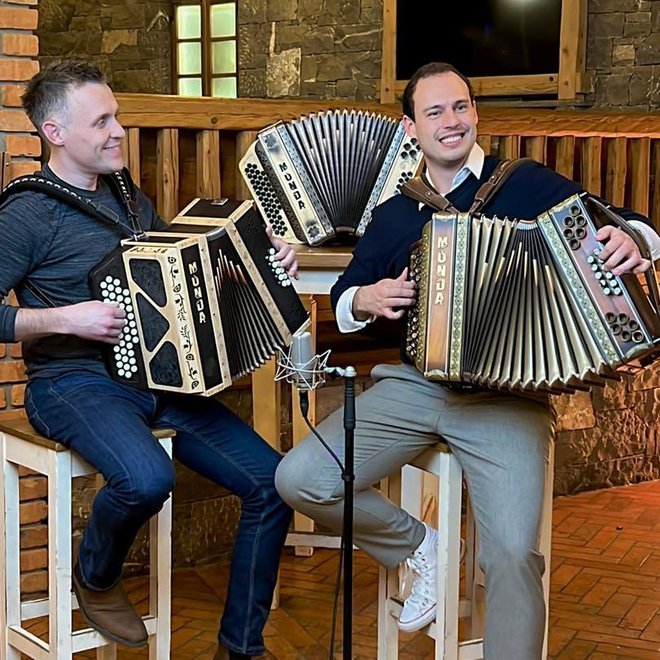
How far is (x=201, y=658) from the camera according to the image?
8.86 ft

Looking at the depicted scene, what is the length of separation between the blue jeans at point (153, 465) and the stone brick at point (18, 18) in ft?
3.26

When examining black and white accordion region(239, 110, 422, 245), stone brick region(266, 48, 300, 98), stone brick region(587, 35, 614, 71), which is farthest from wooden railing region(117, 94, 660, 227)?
stone brick region(266, 48, 300, 98)

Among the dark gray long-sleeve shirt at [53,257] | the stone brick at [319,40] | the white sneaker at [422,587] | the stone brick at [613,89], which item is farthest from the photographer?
the stone brick at [319,40]

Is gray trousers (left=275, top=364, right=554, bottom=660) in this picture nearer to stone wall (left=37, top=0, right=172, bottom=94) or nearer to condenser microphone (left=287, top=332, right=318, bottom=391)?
condenser microphone (left=287, top=332, right=318, bottom=391)

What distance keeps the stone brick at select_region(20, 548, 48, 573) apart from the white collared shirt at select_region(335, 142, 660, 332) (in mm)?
1110

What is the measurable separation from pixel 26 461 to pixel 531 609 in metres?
1.02

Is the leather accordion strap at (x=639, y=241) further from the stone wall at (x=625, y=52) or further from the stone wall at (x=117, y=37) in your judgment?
the stone wall at (x=117, y=37)

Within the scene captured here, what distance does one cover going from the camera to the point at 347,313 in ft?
8.08

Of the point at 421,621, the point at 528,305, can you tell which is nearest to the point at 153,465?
the point at 421,621

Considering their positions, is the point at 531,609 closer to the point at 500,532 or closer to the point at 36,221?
the point at 500,532

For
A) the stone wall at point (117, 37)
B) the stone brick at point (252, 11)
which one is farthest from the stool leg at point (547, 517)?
the stone wall at point (117, 37)

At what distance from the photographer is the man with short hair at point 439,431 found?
6.93 feet

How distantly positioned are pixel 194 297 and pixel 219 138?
4.52ft

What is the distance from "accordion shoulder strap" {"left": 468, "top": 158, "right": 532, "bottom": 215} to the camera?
2258 millimetres
